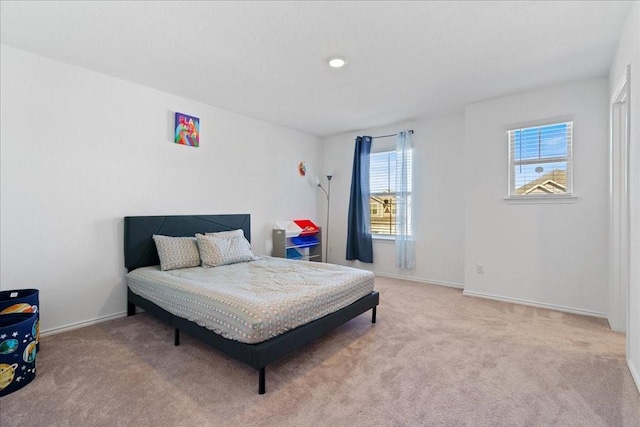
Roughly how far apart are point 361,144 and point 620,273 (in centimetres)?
355

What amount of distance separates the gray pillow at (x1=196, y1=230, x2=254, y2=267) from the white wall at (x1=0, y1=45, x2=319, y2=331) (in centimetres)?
59

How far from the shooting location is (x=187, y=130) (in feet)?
12.1

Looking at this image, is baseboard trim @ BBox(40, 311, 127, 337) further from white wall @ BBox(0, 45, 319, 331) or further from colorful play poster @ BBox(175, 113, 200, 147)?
colorful play poster @ BBox(175, 113, 200, 147)

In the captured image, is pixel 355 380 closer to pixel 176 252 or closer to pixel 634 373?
pixel 634 373

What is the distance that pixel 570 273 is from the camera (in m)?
3.27

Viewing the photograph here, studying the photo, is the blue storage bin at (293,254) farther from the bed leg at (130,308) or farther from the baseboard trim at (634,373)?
the baseboard trim at (634,373)

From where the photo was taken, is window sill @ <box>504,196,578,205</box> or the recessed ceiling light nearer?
the recessed ceiling light

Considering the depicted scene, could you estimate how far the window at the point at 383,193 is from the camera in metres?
4.99

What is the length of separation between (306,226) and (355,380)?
3.40 metres

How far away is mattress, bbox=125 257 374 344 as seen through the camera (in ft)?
6.35

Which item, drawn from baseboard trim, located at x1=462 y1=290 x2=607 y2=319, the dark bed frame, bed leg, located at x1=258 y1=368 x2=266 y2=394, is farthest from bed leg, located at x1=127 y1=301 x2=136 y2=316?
baseboard trim, located at x1=462 y1=290 x2=607 y2=319

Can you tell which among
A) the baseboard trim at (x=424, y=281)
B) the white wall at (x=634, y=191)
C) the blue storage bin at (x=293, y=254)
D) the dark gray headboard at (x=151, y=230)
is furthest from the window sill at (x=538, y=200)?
the dark gray headboard at (x=151, y=230)

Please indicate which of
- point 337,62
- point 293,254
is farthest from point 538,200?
point 293,254

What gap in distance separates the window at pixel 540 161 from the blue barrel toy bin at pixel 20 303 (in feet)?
15.5
